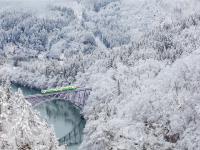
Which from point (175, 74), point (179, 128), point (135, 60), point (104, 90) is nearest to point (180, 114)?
point (179, 128)

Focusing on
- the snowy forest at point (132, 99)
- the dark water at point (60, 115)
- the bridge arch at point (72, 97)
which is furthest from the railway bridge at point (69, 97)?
the snowy forest at point (132, 99)

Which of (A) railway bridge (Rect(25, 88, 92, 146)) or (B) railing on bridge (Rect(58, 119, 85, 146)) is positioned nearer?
(B) railing on bridge (Rect(58, 119, 85, 146))

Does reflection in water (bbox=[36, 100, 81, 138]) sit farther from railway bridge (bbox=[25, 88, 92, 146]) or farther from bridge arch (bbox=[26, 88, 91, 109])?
bridge arch (bbox=[26, 88, 91, 109])

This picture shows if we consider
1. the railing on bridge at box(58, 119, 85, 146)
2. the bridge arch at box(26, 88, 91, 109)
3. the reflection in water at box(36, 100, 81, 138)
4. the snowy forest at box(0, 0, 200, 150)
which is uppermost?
the snowy forest at box(0, 0, 200, 150)

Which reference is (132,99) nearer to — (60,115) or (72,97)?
(60,115)

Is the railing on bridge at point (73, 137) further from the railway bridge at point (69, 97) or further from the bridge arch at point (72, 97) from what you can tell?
the bridge arch at point (72, 97)

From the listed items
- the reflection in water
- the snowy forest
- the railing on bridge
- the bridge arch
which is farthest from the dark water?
the snowy forest

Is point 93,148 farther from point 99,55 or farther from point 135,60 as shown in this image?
point 99,55
